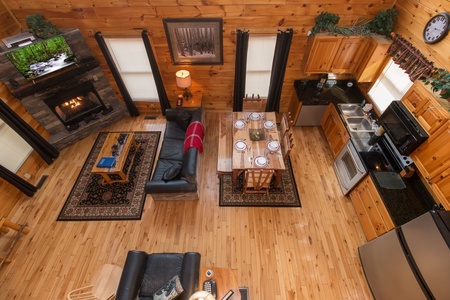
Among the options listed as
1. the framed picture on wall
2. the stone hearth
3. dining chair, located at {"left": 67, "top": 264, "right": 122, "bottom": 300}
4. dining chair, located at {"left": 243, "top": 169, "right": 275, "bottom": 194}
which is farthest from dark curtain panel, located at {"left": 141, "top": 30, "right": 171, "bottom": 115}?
dining chair, located at {"left": 67, "top": 264, "right": 122, "bottom": 300}

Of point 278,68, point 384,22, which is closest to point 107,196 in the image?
point 278,68

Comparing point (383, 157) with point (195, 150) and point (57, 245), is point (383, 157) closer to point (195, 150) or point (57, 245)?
point (195, 150)

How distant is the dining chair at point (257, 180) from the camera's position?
12.1ft

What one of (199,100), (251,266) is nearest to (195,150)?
(199,100)

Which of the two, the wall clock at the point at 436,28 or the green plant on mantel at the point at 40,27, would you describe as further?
the green plant on mantel at the point at 40,27

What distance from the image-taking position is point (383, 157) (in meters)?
3.59

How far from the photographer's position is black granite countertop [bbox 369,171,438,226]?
2977 mm

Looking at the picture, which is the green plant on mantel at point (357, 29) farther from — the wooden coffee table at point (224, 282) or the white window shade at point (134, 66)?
the wooden coffee table at point (224, 282)

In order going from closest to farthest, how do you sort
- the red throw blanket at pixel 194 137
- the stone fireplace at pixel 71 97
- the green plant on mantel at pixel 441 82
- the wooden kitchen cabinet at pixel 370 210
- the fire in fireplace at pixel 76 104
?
the green plant on mantel at pixel 441 82, the wooden kitchen cabinet at pixel 370 210, the red throw blanket at pixel 194 137, the stone fireplace at pixel 71 97, the fire in fireplace at pixel 76 104

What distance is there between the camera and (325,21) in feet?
12.7

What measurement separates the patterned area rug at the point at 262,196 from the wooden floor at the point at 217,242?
0.39 feet

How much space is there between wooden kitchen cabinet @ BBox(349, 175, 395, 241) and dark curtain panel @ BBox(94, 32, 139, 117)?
538 cm

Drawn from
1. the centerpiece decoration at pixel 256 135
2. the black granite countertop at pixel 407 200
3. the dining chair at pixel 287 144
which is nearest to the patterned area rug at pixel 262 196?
the dining chair at pixel 287 144

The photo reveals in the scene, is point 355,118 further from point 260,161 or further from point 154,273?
point 154,273
